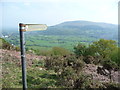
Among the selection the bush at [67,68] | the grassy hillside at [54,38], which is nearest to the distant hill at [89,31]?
the grassy hillside at [54,38]

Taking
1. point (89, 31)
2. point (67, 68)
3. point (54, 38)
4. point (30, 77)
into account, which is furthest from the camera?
point (89, 31)

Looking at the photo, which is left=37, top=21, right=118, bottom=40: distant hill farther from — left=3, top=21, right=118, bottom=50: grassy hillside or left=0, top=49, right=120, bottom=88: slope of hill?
left=0, top=49, right=120, bottom=88: slope of hill

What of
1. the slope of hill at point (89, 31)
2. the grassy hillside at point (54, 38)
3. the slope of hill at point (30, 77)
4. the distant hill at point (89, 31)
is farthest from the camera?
the slope of hill at point (89, 31)

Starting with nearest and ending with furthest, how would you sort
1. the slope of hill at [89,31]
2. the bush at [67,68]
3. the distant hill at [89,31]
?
the bush at [67,68], the distant hill at [89,31], the slope of hill at [89,31]

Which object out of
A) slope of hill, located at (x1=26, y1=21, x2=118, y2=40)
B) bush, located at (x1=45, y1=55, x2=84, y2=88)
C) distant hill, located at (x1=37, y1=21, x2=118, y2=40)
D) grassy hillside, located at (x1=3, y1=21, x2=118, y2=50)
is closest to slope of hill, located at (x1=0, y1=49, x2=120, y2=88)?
bush, located at (x1=45, y1=55, x2=84, y2=88)

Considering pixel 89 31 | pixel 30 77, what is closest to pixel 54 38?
pixel 89 31

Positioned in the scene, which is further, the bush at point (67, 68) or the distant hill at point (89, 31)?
the distant hill at point (89, 31)

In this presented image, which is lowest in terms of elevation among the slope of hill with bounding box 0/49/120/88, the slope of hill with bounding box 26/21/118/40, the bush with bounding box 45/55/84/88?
the slope of hill with bounding box 0/49/120/88

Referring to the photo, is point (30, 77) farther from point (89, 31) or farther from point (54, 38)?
point (89, 31)

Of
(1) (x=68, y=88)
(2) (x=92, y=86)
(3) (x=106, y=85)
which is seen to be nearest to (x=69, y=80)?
(1) (x=68, y=88)

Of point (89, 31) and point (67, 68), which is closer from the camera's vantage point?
point (67, 68)

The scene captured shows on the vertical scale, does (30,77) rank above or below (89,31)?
below

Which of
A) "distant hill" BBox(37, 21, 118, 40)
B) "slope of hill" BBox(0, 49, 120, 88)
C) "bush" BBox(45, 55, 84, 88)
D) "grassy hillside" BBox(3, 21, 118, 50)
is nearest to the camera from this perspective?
"bush" BBox(45, 55, 84, 88)

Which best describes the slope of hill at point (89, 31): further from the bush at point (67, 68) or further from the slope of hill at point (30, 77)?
the bush at point (67, 68)
